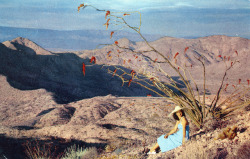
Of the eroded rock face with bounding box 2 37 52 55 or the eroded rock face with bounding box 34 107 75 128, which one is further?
the eroded rock face with bounding box 2 37 52 55

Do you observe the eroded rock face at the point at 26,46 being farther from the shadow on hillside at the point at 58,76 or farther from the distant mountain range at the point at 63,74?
the shadow on hillside at the point at 58,76

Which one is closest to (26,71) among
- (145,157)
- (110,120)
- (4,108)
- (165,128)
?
(4,108)

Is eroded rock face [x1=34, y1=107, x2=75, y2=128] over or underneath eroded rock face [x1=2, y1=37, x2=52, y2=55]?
underneath

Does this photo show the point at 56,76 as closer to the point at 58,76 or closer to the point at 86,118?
the point at 58,76

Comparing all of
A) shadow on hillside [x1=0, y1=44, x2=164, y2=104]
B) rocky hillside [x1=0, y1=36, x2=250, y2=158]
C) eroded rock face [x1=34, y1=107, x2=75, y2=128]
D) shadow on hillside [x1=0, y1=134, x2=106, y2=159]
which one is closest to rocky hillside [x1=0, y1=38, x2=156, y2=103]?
shadow on hillside [x1=0, y1=44, x2=164, y2=104]

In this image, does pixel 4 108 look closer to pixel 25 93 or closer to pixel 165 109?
pixel 25 93

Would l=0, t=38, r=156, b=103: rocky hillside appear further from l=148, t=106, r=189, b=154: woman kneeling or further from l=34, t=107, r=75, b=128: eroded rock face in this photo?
l=148, t=106, r=189, b=154: woman kneeling

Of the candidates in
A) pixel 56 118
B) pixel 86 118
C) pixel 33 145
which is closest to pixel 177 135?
pixel 33 145
